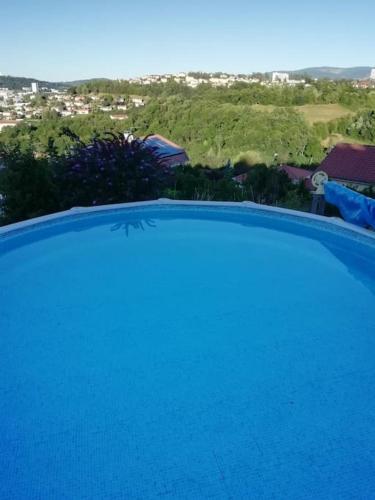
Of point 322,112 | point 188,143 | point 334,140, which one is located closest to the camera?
point 334,140

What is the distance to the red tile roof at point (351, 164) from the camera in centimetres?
1850

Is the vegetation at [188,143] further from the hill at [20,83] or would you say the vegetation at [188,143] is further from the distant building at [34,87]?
the hill at [20,83]

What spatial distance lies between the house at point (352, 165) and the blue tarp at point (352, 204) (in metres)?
14.1

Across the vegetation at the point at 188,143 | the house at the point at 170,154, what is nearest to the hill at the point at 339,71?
the vegetation at the point at 188,143

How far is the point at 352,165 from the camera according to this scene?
1922 cm

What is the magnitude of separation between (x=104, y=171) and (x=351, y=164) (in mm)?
16918

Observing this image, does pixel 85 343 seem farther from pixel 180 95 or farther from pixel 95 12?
pixel 180 95

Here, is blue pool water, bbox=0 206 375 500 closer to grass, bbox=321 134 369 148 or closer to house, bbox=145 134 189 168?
house, bbox=145 134 189 168

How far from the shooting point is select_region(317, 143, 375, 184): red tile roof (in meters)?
18.5

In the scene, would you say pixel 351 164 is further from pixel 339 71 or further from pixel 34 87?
pixel 339 71

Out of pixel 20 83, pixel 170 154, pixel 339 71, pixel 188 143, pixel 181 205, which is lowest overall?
pixel 188 143

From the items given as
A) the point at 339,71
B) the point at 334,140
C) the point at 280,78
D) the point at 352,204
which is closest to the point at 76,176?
the point at 352,204

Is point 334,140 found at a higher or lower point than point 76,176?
lower

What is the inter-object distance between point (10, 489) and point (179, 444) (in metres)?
0.81
